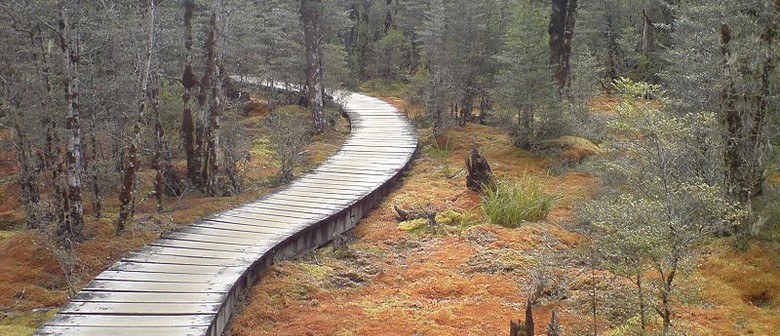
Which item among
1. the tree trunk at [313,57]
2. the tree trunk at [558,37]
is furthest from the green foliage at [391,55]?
the tree trunk at [558,37]

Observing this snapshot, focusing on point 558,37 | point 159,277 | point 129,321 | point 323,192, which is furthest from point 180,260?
point 558,37

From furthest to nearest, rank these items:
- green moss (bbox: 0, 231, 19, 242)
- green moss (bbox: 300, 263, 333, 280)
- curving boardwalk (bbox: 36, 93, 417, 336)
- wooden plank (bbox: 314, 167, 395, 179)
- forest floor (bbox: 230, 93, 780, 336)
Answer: wooden plank (bbox: 314, 167, 395, 179), green moss (bbox: 0, 231, 19, 242), green moss (bbox: 300, 263, 333, 280), forest floor (bbox: 230, 93, 780, 336), curving boardwalk (bbox: 36, 93, 417, 336)

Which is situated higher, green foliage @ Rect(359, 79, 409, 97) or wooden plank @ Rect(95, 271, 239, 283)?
green foliage @ Rect(359, 79, 409, 97)

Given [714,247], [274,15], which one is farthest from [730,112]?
[274,15]

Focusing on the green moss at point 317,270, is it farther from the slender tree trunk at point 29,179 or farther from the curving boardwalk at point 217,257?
the slender tree trunk at point 29,179

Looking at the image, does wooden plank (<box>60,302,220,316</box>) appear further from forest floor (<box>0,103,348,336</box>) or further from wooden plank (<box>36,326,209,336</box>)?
forest floor (<box>0,103,348,336</box>)

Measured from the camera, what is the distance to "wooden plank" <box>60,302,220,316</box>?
630 centimetres

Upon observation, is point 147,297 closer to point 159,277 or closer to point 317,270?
point 159,277

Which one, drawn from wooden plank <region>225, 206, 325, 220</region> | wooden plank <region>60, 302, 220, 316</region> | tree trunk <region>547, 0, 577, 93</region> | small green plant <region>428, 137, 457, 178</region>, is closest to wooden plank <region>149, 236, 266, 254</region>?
wooden plank <region>225, 206, 325, 220</region>

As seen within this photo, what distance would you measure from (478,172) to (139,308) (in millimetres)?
7223

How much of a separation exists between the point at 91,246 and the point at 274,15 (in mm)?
17703

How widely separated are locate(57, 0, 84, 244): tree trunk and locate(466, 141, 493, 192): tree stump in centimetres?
692

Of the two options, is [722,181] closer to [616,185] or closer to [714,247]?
[714,247]

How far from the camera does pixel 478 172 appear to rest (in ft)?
39.1
